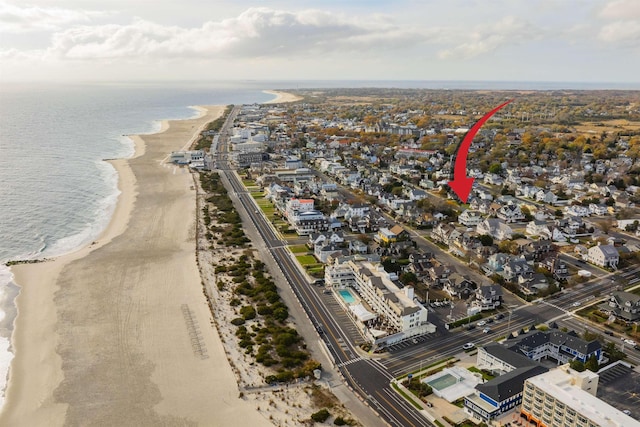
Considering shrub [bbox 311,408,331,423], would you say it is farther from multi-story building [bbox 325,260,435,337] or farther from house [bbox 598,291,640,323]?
house [bbox 598,291,640,323]

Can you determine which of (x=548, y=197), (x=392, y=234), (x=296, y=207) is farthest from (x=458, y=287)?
(x=548, y=197)

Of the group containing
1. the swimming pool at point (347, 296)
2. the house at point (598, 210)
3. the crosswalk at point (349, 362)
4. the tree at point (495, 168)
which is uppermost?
the tree at point (495, 168)

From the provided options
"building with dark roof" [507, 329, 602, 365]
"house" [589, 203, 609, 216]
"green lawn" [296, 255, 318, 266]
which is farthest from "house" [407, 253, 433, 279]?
"house" [589, 203, 609, 216]

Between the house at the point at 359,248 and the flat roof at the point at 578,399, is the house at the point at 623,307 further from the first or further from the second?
the house at the point at 359,248

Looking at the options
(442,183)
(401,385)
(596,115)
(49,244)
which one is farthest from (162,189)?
(596,115)

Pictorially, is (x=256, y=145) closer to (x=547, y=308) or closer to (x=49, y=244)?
(x=49, y=244)

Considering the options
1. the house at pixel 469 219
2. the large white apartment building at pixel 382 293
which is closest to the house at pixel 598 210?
the house at pixel 469 219
